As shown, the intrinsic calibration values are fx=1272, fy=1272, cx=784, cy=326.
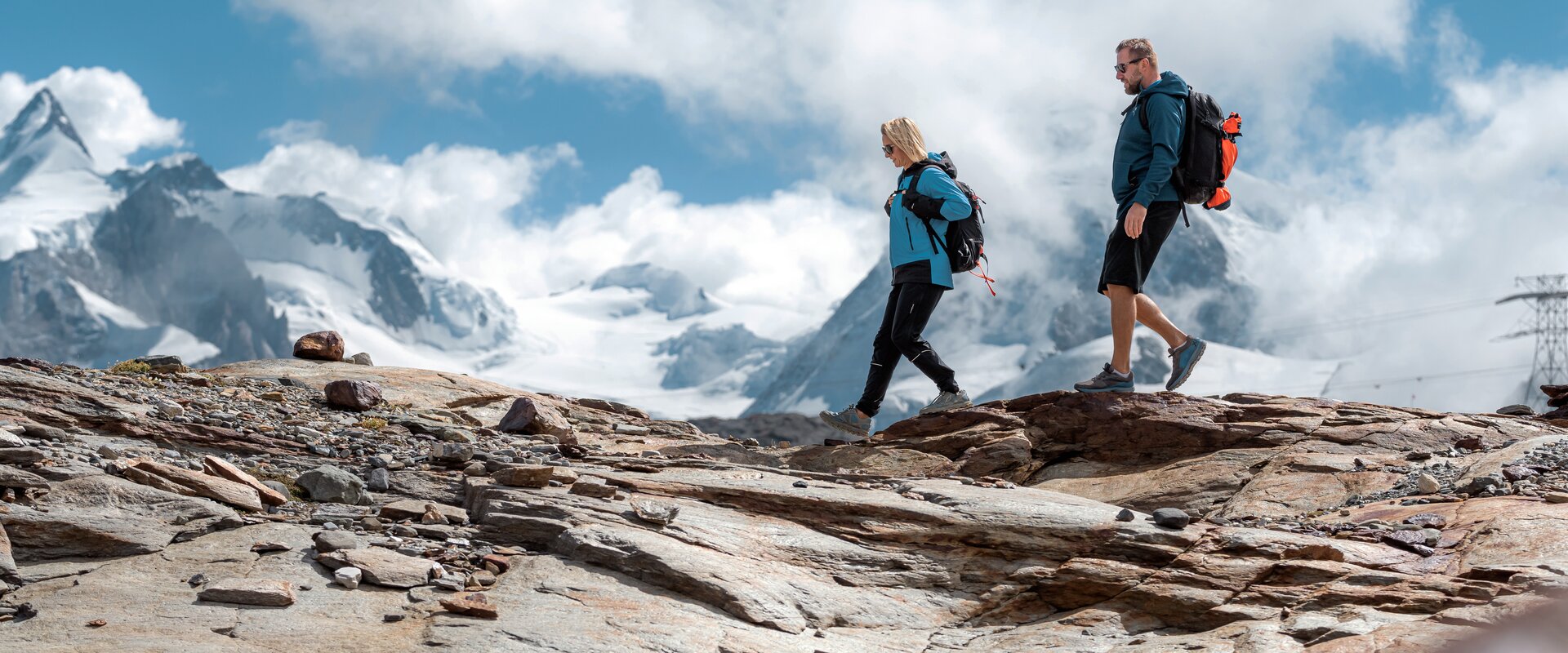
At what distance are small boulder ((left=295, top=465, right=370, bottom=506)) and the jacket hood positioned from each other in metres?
8.35

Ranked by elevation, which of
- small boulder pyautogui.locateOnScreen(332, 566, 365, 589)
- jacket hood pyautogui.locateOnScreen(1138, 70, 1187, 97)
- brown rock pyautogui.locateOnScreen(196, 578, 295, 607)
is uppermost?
jacket hood pyautogui.locateOnScreen(1138, 70, 1187, 97)

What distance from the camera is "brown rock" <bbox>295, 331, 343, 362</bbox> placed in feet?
63.5

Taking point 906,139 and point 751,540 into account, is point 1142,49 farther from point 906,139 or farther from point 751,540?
point 751,540

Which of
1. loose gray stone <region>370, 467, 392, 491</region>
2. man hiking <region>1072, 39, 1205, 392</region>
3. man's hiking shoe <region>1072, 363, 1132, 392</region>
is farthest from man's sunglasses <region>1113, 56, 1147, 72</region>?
loose gray stone <region>370, 467, 392, 491</region>

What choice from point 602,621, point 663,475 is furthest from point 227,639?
point 663,475

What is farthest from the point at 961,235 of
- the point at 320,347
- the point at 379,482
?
the point at 320,347

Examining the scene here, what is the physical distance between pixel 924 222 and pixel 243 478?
7.39 m

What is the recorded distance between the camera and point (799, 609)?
8.55 meters

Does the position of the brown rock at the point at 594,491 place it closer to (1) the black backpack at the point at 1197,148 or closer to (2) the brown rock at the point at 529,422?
(2) the brown rock at the point at 529,422

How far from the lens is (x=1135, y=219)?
12.5 m

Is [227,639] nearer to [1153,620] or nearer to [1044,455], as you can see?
[1153,620]

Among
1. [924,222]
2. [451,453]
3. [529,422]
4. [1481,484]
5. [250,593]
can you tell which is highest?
[924,222]

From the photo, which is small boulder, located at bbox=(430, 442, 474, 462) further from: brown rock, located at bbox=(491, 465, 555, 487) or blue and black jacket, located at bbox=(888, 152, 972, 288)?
blue and black jacket, located at bbox=(888, 152, 972, 288)

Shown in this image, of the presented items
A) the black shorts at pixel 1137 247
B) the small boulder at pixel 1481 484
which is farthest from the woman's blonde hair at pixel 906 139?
the small boulder at pixel 1481 484
